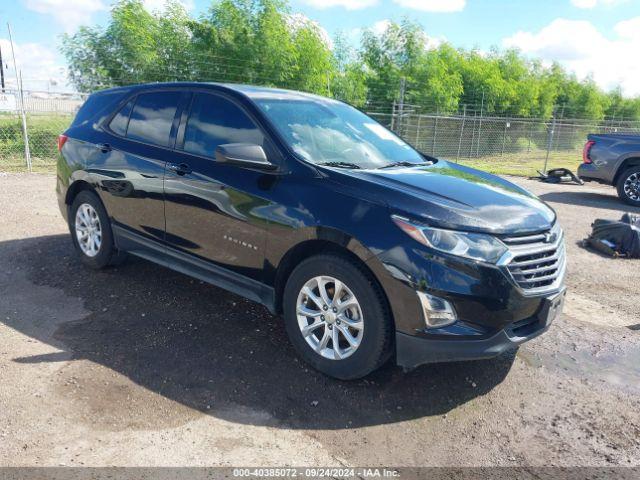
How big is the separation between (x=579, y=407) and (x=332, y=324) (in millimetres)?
1612

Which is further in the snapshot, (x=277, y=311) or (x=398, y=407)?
(x=277, y=311)

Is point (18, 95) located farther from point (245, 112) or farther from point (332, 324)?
point (332, 324)

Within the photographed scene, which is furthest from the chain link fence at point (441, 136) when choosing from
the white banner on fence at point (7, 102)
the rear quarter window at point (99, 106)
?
the rear quarter window at point (99, 106)

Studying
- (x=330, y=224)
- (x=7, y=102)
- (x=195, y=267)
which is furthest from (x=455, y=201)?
(x=7, y=102)

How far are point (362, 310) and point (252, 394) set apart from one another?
851 mm

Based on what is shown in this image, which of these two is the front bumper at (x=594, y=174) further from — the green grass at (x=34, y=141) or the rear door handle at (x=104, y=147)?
the green grass at (x=34, y=141)

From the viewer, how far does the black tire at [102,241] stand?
493 centimetres

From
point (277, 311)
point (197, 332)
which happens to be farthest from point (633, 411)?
point (197, 332)

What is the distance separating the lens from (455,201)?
10.5 feet

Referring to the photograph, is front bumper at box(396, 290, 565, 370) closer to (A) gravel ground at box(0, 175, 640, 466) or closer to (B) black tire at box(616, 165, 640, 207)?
(A) gravel ground at box(0, 175, 640, 466)

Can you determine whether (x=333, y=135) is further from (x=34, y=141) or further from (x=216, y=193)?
(x=34, y=141)

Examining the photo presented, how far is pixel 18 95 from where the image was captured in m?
12.2

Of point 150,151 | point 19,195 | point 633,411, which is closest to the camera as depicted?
point 633,411

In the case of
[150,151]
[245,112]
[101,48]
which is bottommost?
[150,151]
